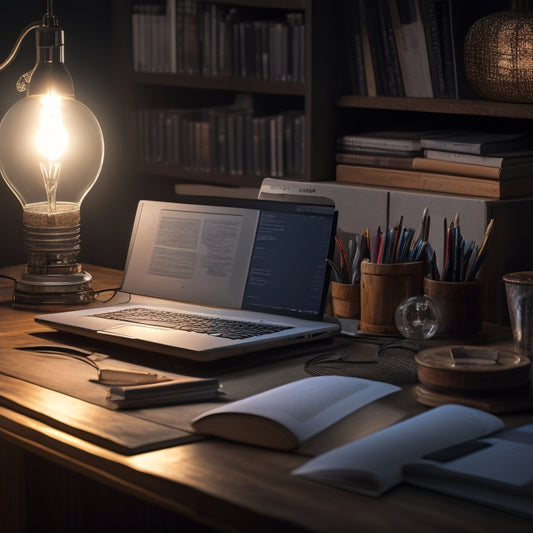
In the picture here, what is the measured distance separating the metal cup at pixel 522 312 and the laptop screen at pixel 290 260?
332mm

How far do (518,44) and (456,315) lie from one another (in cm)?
120

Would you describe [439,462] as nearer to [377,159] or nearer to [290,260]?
[290,260]

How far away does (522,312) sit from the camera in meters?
1.57

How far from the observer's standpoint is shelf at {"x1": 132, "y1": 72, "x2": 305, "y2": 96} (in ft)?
10.4

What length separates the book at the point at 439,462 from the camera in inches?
40.9

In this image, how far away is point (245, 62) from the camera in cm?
328

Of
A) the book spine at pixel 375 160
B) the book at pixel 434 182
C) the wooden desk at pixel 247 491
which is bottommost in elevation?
the wooden desk at pixel 247 491

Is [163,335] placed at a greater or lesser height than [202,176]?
lesser

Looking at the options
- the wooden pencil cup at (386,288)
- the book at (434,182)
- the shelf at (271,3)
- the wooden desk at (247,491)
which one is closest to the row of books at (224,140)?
the book at (434,182)

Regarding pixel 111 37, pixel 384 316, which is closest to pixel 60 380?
pixel 384 316

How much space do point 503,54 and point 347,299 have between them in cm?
114

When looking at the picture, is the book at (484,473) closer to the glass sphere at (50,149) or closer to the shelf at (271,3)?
the glass sphere at (50,149)

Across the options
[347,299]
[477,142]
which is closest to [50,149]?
[347,299]

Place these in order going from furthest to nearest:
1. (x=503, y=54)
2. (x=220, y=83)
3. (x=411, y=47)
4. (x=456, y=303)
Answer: (x=220, y=83)
(x=411, y=47)
(x=503, y=54)
(x=456, y=303)
